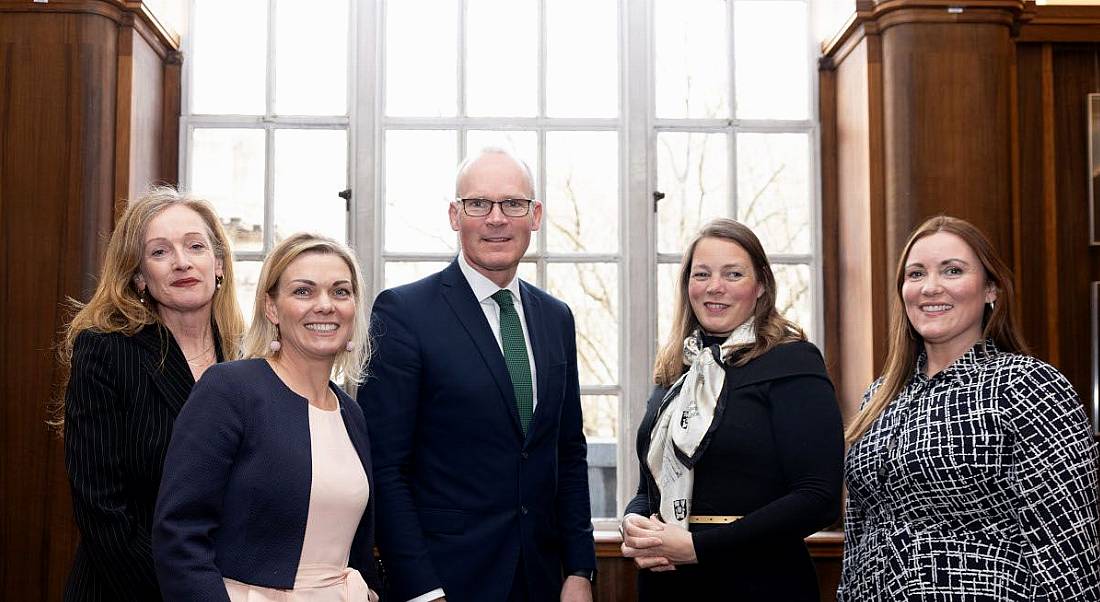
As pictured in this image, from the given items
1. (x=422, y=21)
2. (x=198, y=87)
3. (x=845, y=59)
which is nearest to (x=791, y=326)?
(x=845, y=59)

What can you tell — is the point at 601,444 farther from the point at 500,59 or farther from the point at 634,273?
the point at 500,59

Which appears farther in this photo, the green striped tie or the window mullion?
the window mullion

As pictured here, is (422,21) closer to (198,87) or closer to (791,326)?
(198,87)

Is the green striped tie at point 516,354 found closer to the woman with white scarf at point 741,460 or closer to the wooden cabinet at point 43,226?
the woman with white scarf at point 741,460

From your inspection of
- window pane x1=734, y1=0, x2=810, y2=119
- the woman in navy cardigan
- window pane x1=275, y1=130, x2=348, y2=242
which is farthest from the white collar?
window pane x1=734, y1=0, x2=810, y2=119

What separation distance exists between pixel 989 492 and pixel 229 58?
303cm

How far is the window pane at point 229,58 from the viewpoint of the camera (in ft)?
12.8

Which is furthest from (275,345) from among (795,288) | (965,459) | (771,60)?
(771,60)

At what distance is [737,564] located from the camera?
2271 millimetres

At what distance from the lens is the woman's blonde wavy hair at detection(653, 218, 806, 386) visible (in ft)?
7.86

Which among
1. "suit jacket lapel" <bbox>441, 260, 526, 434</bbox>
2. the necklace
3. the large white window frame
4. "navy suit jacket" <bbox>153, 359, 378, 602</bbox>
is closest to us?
"navy suit jacket" <bbox>153, 359, 378, 602</bbox>

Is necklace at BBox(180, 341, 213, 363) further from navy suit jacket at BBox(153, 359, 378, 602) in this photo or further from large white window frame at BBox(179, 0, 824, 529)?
large white window frame at BBox(179, 0, 824, 529)

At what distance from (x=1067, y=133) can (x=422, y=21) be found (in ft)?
7.71

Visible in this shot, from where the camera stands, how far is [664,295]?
12.7 feet
